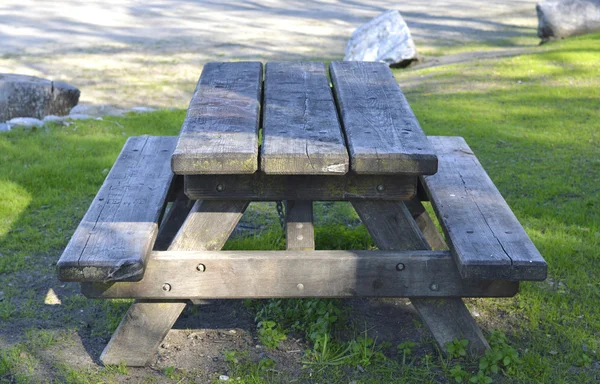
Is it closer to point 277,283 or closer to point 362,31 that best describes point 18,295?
point 277,283

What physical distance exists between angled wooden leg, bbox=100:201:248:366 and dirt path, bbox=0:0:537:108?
19.7ft

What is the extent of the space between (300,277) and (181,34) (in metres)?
12.3

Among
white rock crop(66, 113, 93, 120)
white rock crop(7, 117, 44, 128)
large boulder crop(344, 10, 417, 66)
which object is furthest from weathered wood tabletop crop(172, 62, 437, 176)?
large boulder crop(344, 10, 417, 66)

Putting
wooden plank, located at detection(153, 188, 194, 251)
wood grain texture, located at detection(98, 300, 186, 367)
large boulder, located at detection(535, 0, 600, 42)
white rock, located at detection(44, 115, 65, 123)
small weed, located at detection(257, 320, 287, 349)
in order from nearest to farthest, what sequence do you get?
wood grain texture, located at detection(98, 300, 186, 367)
small weed, located at detection(257, 320, 287, 349)
wooden plank, located at detection(153, 188, 194, 251)
white rock, located at detection(44, 115, 65, 123)
large boulder, located at detection(535, 0, 600, 42)

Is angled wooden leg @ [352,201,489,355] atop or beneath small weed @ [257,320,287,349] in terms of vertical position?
atop

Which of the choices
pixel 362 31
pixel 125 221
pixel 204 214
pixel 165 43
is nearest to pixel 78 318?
pixel 125 221

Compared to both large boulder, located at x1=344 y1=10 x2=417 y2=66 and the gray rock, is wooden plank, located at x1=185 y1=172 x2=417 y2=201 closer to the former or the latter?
the gray rock

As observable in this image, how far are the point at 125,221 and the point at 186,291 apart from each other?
1.36ft

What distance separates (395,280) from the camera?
116 inches

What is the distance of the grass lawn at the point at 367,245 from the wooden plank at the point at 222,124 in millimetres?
881

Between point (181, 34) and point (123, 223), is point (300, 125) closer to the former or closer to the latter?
point (123, 223)

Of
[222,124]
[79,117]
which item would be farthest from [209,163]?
[79,117]

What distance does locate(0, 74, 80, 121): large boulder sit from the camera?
24.3 feet

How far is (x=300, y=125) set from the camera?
3068 mm
